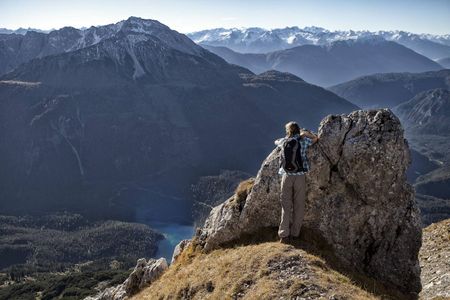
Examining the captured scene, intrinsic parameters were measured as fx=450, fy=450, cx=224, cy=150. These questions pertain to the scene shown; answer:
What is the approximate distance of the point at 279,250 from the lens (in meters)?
26.2

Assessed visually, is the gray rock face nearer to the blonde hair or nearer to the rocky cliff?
the rocky cliff

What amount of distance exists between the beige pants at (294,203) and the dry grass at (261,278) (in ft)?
4.51

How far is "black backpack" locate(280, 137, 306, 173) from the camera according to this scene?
1083 inches

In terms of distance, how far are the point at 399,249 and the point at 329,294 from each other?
33.2ft

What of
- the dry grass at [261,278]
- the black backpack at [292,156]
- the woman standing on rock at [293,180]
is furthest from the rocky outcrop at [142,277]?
the black backpack at [292,156]

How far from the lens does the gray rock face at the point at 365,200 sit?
1141 inches

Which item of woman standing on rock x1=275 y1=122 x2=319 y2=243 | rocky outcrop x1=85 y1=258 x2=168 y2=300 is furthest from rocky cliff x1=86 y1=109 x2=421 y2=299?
Answer: rocky outcrop x1=85 y1=258 x2=168 y2=300

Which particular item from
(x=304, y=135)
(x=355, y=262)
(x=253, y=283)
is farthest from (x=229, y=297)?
(x=304, y=135)

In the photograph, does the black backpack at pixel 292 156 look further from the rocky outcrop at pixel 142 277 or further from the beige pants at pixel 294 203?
the rocky outcrop at pixel 142 277

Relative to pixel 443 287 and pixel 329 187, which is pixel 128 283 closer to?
pixel 329 187

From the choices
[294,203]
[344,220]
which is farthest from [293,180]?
[344,220]

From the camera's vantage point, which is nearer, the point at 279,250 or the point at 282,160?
the point at 279,250

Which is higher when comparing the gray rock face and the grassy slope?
the gray rock face

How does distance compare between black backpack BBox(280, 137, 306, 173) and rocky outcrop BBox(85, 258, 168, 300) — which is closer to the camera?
black backpack BBox(280, 137, 306, 173)
